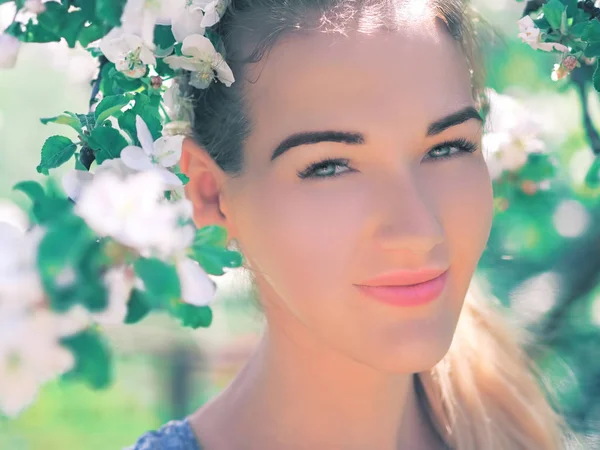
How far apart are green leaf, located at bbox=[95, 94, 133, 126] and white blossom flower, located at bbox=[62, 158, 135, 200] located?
108 mm

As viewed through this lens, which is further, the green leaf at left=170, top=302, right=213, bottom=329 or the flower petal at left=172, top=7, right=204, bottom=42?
the flower petal at left=172, top=7, right=204, bottom=42

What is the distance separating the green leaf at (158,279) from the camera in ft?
2.48

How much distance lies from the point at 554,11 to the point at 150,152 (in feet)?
2.22

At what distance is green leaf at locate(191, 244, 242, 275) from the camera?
2.66 ft

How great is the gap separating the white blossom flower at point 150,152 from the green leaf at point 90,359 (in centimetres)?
30

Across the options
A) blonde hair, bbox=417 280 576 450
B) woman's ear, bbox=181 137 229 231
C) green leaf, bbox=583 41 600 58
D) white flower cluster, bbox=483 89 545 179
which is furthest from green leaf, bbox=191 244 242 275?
white flower cluster, bbox=483 89 545 179

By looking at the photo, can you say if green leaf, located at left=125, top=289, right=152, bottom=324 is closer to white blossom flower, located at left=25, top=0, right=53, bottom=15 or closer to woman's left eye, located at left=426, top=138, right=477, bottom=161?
white blossom flower, located at left=25, top=0, right=53, bottom=15

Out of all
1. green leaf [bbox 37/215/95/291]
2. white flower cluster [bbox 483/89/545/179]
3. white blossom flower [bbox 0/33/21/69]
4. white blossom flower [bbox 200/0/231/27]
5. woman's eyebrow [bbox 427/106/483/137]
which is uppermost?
green leaf [bbox 37/215/95/291]

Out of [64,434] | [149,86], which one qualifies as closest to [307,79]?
[149,86]

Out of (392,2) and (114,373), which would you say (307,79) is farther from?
(114,373)

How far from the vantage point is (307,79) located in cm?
125

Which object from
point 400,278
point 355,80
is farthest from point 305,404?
point 355,80

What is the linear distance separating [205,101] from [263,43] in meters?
0.18

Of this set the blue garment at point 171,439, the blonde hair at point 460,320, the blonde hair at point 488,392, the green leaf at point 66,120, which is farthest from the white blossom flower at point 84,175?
the blonde hair at point 488,392
